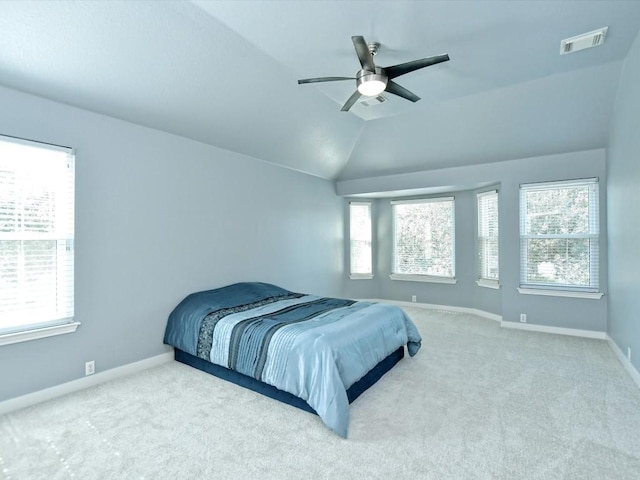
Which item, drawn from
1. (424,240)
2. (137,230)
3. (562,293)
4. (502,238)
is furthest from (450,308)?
(137,230)

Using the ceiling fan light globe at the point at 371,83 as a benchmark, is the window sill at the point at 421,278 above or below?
below

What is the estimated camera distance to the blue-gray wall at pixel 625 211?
3.01 m

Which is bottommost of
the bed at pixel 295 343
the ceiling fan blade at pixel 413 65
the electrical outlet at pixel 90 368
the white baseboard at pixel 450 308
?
the white baseboard at pixel 450 308

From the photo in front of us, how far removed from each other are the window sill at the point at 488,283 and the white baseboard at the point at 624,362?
1461mm

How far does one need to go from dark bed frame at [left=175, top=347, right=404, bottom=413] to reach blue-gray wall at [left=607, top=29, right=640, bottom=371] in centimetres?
221

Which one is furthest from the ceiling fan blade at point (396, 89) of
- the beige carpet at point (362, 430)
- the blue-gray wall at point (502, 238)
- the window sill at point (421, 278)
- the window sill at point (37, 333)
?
the window sill at point (421, 278)

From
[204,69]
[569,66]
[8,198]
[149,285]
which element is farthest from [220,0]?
[569,66]

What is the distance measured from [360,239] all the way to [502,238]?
258 centimetres

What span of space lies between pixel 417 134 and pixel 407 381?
348 cm

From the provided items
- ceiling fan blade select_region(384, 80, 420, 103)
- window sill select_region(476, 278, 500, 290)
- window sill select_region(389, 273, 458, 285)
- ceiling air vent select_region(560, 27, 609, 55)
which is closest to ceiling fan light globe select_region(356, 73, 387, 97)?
ceiling fan blade select_region(384, 80, 420, 103)

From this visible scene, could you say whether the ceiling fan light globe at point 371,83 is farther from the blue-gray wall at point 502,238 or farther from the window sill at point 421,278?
the window sill at point 421,278

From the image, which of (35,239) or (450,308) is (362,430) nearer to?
(35,239)

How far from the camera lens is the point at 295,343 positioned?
2.67 metres

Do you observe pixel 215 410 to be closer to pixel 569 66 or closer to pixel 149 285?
pixel 149 285
